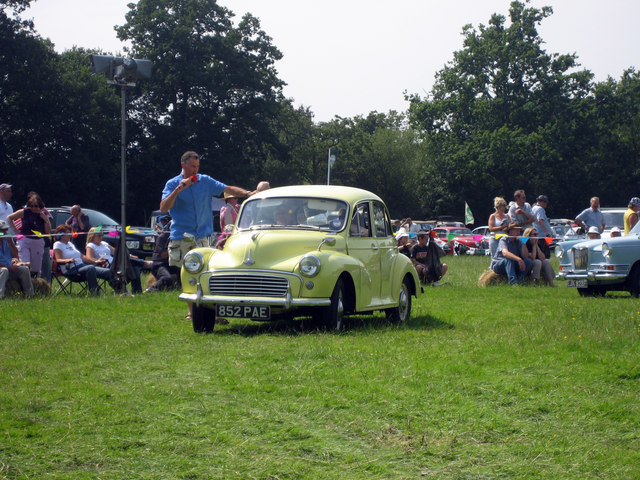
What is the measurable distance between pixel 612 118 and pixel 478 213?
12.9 m

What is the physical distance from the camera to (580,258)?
53.9ft

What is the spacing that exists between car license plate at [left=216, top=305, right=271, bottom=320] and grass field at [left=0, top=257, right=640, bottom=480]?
254 millimetres

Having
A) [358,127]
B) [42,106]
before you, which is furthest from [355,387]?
[358,127]

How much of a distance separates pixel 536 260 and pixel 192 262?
10.5 m

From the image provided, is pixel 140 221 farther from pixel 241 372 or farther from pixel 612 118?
pixel 241 372

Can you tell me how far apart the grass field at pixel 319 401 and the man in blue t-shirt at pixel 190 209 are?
3.75ft

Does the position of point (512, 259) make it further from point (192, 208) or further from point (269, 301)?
point (269, 301)

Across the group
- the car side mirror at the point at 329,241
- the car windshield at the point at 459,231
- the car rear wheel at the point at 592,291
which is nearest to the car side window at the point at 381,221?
the car side mirror at the point at 329,241

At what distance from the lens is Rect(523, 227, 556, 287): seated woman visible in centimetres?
1845

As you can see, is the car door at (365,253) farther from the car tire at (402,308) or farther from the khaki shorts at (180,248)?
the khaki shorts at (180,248)

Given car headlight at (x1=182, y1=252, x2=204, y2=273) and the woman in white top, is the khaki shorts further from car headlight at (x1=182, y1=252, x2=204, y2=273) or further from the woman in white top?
the woman in white top

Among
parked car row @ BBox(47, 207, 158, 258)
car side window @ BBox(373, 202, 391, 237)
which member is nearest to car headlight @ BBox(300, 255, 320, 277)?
car side window @ BBox(373, 202, 391, 237)

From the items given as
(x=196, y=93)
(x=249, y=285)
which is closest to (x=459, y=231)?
(x=196, y=93)

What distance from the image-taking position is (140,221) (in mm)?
57000
